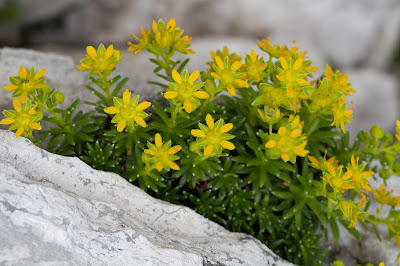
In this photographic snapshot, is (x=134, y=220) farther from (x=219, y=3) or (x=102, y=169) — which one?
(x=219, y=3)

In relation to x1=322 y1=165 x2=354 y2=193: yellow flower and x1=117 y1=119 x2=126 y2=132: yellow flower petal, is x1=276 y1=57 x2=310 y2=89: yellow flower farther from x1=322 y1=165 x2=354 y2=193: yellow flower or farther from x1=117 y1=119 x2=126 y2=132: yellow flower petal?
x1=117 y1=119 x2=126 y2=132: yellow flower petal

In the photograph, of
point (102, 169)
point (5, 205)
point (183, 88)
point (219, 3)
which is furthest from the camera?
point (219, 3)

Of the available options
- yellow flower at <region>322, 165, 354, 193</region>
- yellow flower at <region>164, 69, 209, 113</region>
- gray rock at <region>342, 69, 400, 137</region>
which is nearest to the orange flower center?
yellow flower at <region>322, 165, 354, 193</region>

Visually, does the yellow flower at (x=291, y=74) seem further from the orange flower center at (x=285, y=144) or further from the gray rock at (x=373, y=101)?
the gray rock at (x=373, y=101)

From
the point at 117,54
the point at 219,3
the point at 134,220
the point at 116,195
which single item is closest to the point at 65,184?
the point at 116,195

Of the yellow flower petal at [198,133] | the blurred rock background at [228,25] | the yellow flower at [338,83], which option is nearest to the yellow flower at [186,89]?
the yellow flower petal at [198,133]

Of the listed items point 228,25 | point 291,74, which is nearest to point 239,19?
point 228,25
